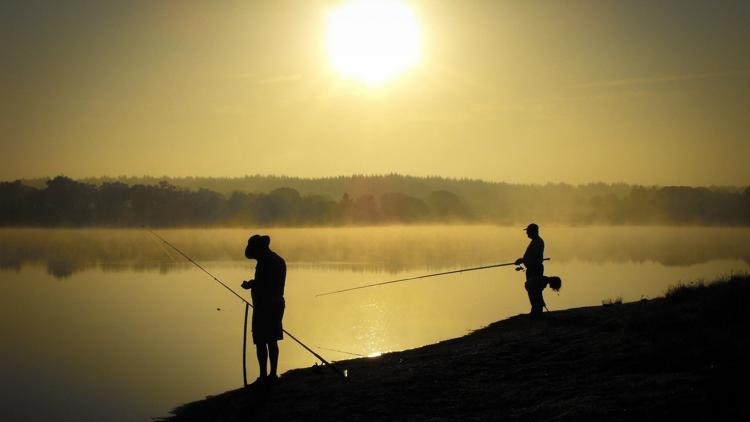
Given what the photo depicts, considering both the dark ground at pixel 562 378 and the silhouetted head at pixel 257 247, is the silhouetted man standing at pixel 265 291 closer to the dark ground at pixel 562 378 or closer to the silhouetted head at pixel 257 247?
the silhouetted head at pixel 257 247

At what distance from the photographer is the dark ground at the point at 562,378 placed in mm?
8547

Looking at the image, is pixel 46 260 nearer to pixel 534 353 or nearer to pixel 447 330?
pixel 447 330

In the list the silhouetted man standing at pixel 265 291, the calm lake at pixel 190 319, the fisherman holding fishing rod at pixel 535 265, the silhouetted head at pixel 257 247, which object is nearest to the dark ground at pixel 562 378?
the silhouetted man standing at pixel 265 291

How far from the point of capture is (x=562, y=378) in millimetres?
10531

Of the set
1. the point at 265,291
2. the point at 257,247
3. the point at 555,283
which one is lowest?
the point at 555,283

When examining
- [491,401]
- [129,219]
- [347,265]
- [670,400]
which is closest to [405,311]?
[491,401]

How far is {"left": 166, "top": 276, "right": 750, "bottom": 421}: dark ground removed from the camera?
28.0ft

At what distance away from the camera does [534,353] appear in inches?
489

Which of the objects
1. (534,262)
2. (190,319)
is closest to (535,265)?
(534,262)

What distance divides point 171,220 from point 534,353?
466 ft

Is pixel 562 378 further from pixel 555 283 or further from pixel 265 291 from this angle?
pixel 555 283

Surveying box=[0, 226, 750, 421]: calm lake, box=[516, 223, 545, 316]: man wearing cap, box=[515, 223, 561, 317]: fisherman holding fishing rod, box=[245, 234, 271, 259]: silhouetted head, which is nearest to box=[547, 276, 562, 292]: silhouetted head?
box=[515, 223, 561, 317]: fisherman holding fishing rod

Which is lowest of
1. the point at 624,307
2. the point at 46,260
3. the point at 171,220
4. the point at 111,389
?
the point at 111,389

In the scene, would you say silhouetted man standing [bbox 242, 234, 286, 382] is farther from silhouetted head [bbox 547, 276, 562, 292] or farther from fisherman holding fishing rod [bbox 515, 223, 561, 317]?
silhouetted head [bbox 547, 276, 562, 292]
